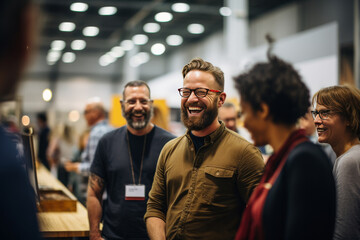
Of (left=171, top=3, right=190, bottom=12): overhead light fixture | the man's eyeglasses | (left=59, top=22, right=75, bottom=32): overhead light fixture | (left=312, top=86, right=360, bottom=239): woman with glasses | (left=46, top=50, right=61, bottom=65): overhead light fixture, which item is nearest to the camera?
(left=312, top=86, right=360, bottom=239): woman with glasses

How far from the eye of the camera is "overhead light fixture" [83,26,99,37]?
646 inches

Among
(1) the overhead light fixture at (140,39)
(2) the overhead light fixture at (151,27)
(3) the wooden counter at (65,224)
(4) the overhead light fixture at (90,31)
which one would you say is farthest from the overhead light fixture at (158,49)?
(3) the wooden counter at (65,224)

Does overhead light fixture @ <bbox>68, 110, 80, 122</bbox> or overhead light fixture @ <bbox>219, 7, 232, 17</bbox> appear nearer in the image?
overhead light fixture @ <bbox>219, 7, 232, 17</bbox>

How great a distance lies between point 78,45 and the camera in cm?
1989

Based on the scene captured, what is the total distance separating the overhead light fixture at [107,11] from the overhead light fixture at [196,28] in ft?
10.6

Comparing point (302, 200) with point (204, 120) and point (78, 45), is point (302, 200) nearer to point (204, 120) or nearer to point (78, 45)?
point (204, 120)

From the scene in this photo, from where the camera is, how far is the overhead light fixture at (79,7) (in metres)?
12.5

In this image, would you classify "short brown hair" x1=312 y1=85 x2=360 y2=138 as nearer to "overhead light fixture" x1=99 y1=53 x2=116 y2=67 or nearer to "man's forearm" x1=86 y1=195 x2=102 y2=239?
"man's forearm" x1=86 y1=195 x2=102 y2=239

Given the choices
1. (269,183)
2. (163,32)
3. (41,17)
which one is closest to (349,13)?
(269,183)

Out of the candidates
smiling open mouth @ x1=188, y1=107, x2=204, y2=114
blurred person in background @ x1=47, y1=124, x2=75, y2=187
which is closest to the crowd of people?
smiling open mouth @ x1=188, y1=107, x2=204, y2=114

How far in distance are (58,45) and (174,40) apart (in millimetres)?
5332

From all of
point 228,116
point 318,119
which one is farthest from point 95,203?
point 228,116

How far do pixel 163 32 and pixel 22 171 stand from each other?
1645cm

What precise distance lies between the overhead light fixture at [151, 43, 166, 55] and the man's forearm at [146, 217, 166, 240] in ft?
57.6
